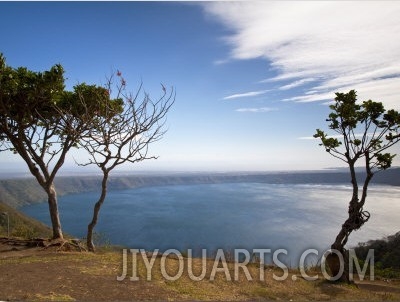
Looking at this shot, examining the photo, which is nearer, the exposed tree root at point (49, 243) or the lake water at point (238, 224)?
the exposed tree root at point (49, 243)

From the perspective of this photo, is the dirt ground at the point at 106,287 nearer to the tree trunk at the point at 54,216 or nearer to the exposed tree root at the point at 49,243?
the exposed tree root at the point at 49,243

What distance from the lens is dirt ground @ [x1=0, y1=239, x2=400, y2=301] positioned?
7242 mm

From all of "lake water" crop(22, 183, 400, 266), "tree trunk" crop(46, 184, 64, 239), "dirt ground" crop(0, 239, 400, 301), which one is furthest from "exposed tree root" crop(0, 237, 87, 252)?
"lake water" crop(22, 183, 400, 266)

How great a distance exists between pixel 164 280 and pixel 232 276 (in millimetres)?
2812

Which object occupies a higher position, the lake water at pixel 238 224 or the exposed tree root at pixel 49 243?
the exposed tree root at pixel 49 243

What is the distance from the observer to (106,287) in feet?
25.9

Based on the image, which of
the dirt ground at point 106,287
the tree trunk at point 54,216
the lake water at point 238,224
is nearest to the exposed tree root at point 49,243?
the tree trunk at point 54,216

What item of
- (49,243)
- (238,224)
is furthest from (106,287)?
(238,224)

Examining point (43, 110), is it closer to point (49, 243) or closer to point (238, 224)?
point (49, 243)

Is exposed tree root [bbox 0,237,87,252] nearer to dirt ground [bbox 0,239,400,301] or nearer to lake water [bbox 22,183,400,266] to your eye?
dirt ground [bbox 0,239,400,301]

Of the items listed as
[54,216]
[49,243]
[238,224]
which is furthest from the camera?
[238,224]

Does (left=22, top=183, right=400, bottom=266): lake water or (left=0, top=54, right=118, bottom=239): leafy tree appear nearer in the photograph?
(left=0, top=54, right=118, bottom=239): leafy tree

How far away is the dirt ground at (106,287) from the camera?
→ 7.24m

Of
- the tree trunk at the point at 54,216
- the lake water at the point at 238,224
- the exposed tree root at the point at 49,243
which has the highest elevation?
the tree trunk at the point at 54,216
